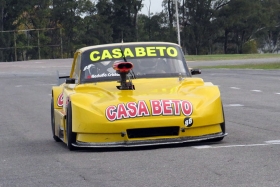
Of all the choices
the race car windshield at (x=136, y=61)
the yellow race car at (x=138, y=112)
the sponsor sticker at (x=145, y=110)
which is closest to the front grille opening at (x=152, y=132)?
the yellow race car at (x=138, y=112)

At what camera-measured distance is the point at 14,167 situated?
26.0 feet

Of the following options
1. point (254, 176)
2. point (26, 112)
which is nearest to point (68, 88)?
point (254, 176)

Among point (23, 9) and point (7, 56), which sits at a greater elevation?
point (23, 9)

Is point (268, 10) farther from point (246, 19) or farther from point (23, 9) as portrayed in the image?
point (23, 9)

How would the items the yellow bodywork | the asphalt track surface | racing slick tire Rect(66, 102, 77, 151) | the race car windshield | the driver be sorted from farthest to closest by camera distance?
1. the driver
2. the race car windshield
3. racing slick tire Rect(66, 102, 77, 151)
4. the yellow bodywork
5. the asphalt track surface

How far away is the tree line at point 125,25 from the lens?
77.4m

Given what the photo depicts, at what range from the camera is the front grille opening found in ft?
28.6

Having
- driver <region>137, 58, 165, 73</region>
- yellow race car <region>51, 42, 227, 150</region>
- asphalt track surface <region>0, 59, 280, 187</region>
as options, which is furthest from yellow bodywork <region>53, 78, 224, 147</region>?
driver <region>137, 58, 165, 73</region>

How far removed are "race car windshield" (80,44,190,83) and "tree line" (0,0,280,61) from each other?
64.2m

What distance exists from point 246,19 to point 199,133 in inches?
3064

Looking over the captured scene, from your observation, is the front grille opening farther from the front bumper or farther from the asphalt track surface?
the asphalt track surface

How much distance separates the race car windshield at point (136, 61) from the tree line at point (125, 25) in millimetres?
64238

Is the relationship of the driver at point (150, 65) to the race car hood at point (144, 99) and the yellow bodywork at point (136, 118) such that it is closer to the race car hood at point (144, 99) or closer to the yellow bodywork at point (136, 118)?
the race car hood at point (144, 99)

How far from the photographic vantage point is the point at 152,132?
877 centimetres
